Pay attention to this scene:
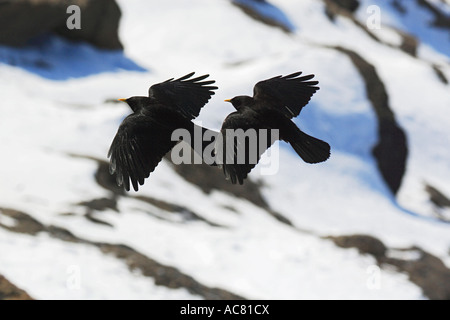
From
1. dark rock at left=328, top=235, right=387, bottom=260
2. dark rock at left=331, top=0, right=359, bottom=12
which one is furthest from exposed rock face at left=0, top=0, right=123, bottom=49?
dark rock at left=331, top=0, right=359, bottom=12

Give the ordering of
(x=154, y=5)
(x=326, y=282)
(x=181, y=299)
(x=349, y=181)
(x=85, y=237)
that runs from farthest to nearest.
→ (x=154, y=5), (x=349, y=181), (x=326, y=282), (x=85, y=237), (x=181, y=299)

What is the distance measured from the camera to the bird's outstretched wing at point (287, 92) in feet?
31.6

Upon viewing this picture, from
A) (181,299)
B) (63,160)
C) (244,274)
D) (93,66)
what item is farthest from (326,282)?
(93,66)

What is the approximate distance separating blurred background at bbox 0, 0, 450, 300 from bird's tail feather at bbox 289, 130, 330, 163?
13713 millimetres

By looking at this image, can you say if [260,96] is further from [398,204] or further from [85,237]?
[398,204]

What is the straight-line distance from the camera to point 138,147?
882 cm

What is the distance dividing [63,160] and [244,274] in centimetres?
858

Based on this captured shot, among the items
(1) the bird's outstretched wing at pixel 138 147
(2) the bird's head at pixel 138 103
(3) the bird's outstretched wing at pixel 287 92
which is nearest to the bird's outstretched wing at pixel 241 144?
(1) the bird's outstretched wing at pixel 138 147

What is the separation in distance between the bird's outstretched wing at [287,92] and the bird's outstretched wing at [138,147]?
4.32 ft

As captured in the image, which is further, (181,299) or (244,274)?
(244,274)

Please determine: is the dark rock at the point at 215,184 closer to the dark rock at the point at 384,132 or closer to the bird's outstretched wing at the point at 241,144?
the dark rock at the point at 384,132

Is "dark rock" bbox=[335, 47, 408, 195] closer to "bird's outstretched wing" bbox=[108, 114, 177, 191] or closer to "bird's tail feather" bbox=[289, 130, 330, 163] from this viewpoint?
"bird's tail feather" bbox=[289, 130, 330, 163]

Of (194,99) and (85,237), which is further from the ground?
(194,99)

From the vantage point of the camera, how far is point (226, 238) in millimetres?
31828
